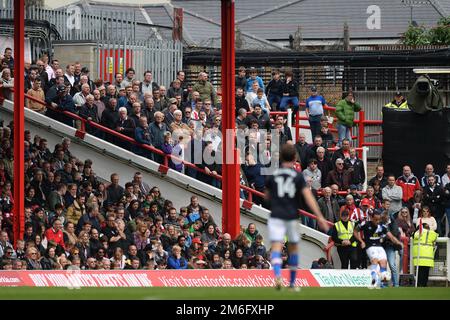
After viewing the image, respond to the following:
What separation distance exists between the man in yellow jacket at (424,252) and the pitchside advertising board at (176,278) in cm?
444

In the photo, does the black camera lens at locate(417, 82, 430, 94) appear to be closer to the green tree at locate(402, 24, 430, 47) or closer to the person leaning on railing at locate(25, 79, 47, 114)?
the person leaning on railing at locate(25, 79, 47, 114)

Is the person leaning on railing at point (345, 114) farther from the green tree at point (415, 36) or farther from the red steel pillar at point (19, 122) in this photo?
the green tree at point (415, 36)

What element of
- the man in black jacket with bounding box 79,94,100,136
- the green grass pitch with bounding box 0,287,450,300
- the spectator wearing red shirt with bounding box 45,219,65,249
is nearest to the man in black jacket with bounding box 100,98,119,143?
the man in black jacket with bounding box 79,94,100,136

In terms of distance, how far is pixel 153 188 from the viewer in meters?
26.5

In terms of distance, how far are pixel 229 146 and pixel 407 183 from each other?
4554mm

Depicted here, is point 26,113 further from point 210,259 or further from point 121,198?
point 210,259

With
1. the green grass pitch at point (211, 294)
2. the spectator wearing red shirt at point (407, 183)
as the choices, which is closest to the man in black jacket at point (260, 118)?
the spectator wearing red shirt at point (407, 183)

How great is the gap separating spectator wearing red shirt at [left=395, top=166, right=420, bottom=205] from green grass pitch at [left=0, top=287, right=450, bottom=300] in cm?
853

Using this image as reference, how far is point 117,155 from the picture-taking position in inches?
1093

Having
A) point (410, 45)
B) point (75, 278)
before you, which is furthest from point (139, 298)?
point (410, 45)

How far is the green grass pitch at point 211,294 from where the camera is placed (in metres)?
17.3
